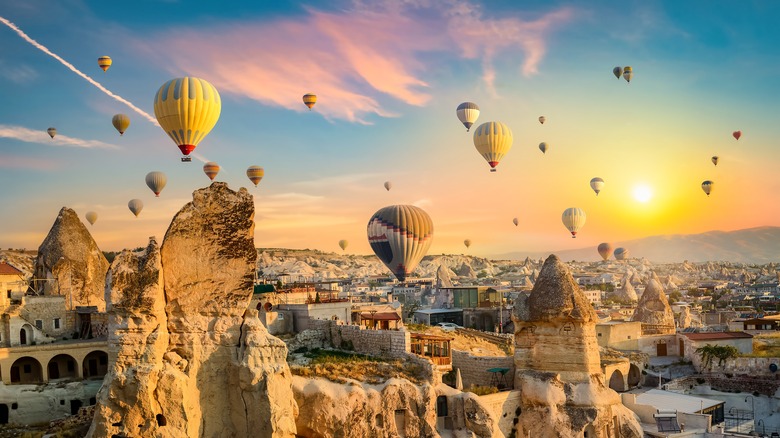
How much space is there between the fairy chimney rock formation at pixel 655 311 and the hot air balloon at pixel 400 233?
55.8ft

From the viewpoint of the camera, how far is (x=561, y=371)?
106 feet

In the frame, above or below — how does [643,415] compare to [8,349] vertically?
below

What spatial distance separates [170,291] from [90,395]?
35.7 feet

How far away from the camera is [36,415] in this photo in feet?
97.1

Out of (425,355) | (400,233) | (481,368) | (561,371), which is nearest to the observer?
(561,371)

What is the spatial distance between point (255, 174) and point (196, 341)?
34.2 m

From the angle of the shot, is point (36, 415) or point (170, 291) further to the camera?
point (36, 415)

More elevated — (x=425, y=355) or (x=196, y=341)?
(x=196, y=341)

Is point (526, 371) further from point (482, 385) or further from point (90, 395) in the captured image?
point (90, 395)

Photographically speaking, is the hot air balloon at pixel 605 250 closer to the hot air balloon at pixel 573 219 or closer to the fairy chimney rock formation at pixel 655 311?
the hot air balloon at pixel 573 219

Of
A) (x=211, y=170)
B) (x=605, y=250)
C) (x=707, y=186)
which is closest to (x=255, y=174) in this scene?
(x=211, y=170)

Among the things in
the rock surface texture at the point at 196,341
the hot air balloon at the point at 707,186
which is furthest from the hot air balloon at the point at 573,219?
the rock surface texture at the point at 196,341

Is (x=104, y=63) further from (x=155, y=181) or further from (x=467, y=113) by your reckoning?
(x=467, y=113)

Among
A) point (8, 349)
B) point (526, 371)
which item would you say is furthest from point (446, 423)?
point (8, 349)
